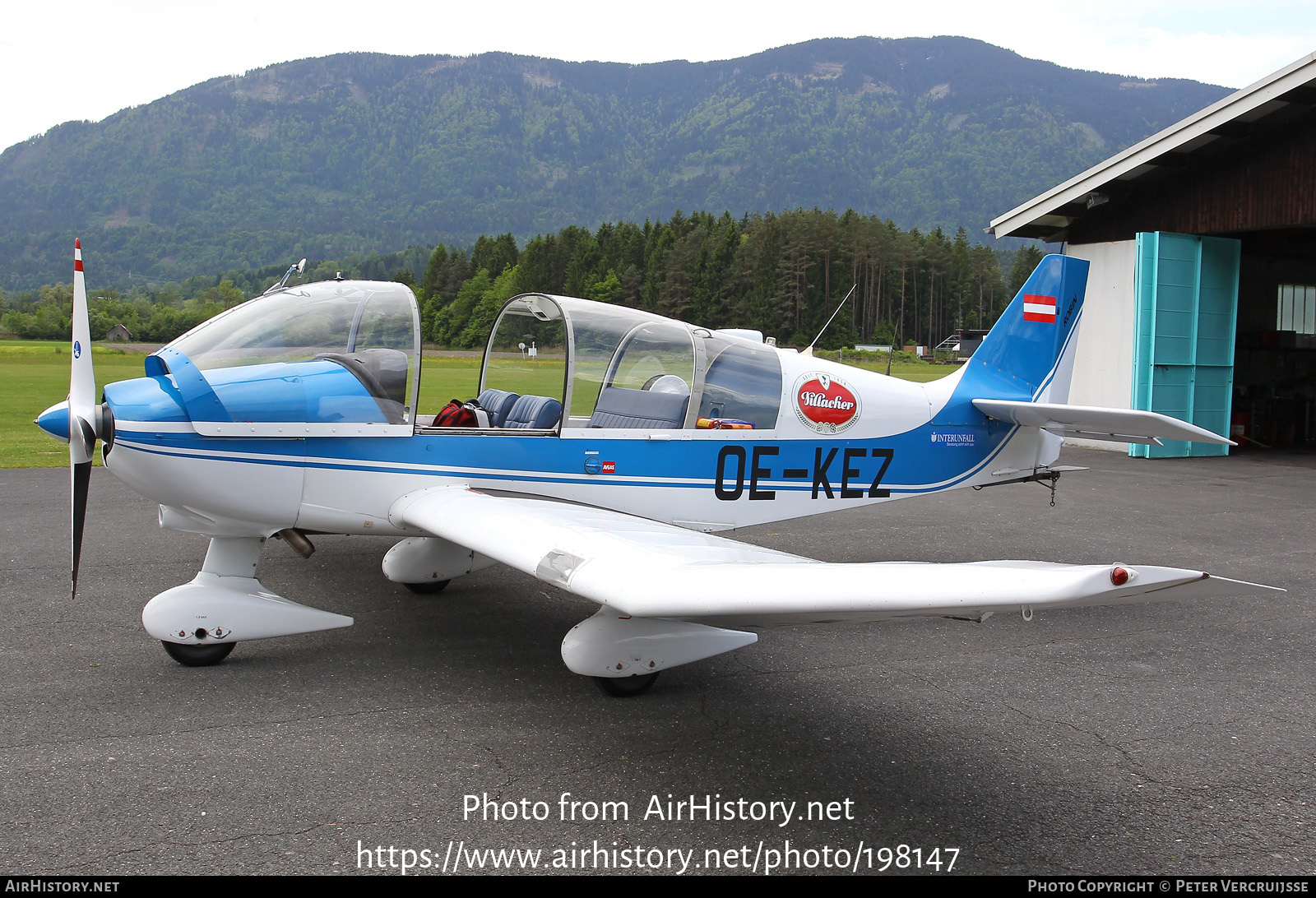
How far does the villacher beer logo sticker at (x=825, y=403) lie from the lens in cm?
557

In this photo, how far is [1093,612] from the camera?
5.68m

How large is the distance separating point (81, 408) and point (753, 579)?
3.11 meters

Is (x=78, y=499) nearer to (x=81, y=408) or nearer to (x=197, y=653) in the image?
(x=81, y=408)

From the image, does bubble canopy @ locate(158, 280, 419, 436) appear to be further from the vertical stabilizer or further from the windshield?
the vertical stabilizer

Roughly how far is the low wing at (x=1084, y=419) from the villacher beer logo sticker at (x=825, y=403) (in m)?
1.16

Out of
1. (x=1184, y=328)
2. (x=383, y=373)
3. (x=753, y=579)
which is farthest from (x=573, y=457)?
(x=1184, y=328)

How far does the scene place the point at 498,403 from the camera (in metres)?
5.39

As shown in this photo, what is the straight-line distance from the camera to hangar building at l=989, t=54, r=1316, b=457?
12391mm

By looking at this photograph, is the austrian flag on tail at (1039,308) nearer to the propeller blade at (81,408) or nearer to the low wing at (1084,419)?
the low wing at (1084,419)

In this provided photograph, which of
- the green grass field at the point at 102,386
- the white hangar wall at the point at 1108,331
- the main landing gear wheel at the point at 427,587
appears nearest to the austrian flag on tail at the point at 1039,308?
the green grass field at the point at 102,386

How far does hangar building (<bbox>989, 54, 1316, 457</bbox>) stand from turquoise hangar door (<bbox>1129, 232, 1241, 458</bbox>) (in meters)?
0.02

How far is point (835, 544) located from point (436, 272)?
4.04 m

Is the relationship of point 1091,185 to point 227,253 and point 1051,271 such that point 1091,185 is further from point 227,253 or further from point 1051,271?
point 227,253

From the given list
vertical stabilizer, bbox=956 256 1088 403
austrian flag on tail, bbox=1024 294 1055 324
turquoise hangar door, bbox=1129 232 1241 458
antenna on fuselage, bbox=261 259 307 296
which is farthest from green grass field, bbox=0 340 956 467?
turquoise hangar door, bbox=1129 232 1241 458
